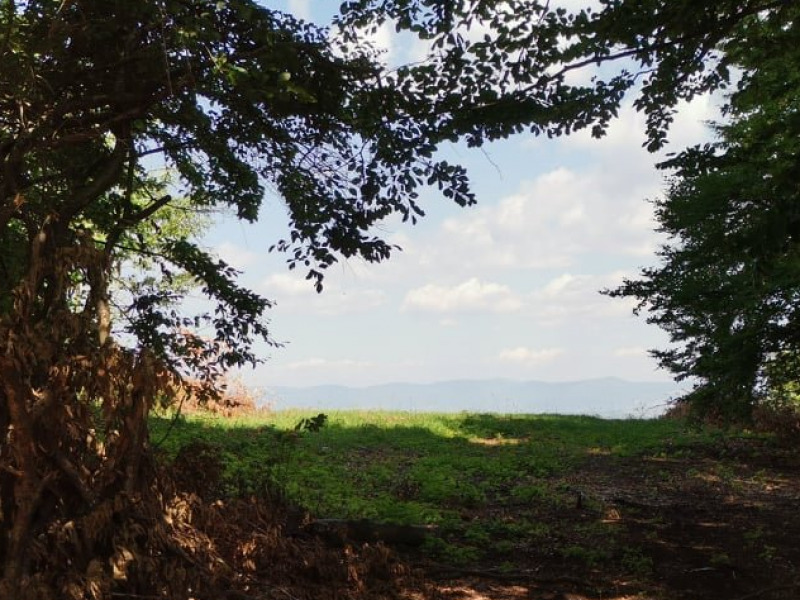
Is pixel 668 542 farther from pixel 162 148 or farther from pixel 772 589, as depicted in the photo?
pixel 162 148

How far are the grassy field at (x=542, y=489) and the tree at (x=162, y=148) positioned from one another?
1.22 metres

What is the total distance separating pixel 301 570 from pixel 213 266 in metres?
4.01

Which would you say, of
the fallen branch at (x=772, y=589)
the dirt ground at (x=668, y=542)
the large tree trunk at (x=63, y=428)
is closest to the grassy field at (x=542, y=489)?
the dirt ground at (x=668, y=542)

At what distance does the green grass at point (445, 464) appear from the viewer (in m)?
7.82

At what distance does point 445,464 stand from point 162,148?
778 cm

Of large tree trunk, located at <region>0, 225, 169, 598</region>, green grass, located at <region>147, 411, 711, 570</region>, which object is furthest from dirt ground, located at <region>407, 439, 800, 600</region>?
large tree trunk, located at <region>0, 225, 169, 598</region>

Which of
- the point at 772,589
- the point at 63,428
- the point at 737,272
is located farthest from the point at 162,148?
the point at 737,272

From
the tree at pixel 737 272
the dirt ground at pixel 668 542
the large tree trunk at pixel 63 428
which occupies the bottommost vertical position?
the dirt ground at pixel 668 542

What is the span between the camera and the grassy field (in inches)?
266

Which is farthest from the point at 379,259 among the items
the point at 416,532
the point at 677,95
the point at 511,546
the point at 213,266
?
the point at 677,95

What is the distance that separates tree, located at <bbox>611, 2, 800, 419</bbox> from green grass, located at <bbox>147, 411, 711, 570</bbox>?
10.2 ft

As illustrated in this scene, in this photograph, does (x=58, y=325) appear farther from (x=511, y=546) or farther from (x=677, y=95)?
(x=677, y=95)

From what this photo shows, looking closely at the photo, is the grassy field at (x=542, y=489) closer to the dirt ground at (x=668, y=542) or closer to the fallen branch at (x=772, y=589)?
the dirt ground at (x=668, y=542)

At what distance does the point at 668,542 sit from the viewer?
24.9ft
